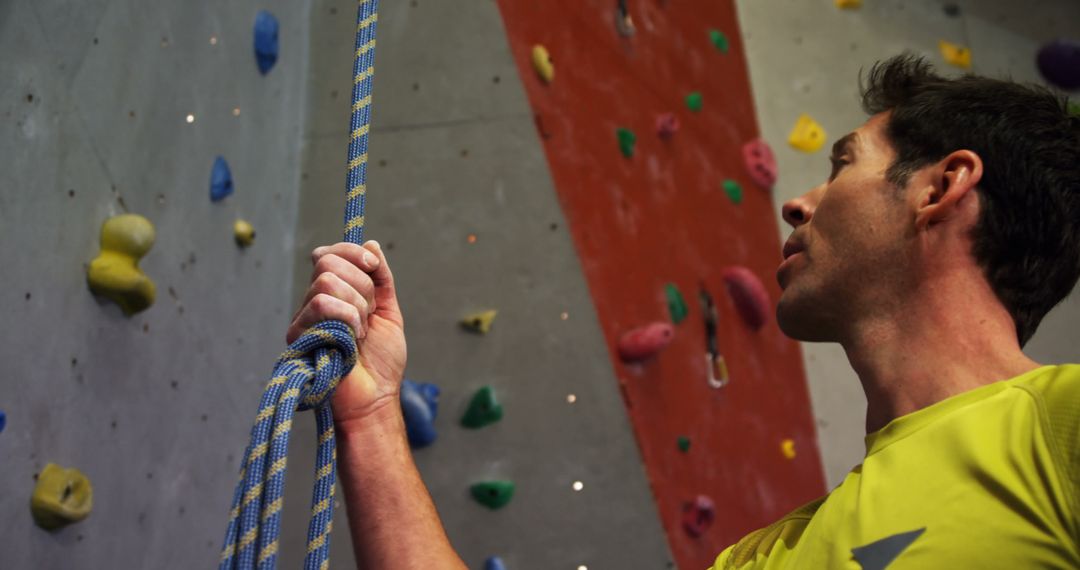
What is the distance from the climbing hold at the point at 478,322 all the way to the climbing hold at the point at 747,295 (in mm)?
906

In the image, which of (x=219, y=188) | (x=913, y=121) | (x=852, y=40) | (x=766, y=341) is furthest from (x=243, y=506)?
(x=852, y=40)

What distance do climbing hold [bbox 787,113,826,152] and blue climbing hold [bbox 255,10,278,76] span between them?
1878mm

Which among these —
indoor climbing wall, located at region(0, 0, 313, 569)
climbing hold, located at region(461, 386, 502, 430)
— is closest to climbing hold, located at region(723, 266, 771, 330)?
climbing hold, located at region(461, 386, 502, 430)

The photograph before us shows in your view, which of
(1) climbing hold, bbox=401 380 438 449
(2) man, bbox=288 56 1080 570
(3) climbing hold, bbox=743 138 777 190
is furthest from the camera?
(3) climbing hold, bbox=743 138 777 190

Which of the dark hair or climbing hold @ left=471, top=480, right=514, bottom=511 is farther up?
the dark hair

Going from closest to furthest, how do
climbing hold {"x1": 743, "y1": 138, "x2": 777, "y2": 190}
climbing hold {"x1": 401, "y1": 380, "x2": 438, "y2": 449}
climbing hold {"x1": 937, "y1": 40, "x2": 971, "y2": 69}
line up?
climbing hold {"x1": 401, "y1": 380, "x2": 438, "y2": 449}
climbing hold {"x1": 743, "y1": 138, "x2": 777, "y2": 190}
climbing hold {"x1": 937, "y1": 40, "x2": 971, "y2": 69}

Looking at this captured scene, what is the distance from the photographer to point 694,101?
297 cm

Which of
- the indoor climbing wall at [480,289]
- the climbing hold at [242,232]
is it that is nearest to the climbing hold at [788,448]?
the indoor climbing wall at [480,289]

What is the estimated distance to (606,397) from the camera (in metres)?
2.10

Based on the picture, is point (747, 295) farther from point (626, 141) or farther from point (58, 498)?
point (58, 498)

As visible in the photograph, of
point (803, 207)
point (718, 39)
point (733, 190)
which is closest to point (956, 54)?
point (718, 39)

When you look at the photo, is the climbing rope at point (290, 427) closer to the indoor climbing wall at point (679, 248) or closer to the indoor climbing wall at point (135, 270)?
the indoor climbing wall at point (135, 270)

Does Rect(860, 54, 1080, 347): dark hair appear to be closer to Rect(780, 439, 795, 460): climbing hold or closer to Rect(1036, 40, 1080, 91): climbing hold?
Rect(780, 439, 795, 460): climbing hold

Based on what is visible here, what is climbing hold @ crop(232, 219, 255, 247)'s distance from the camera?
1.85m
